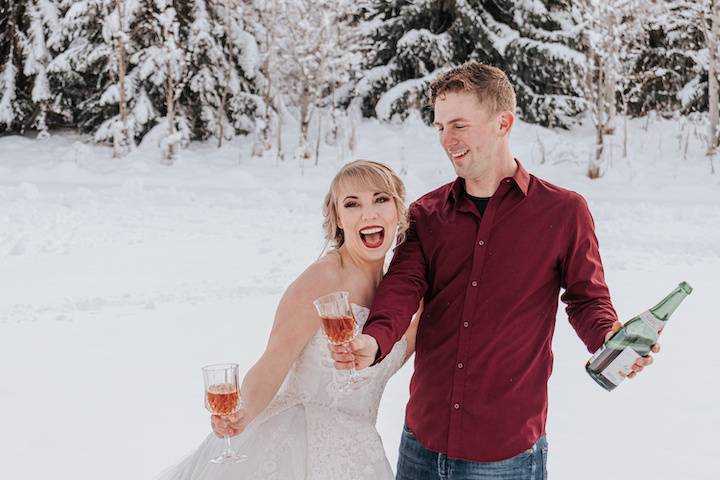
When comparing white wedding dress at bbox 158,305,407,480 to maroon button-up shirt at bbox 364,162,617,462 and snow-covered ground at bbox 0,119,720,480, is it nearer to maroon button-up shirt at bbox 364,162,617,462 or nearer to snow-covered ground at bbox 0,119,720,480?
maroon button-up shirt at bbox 364,162,617,462

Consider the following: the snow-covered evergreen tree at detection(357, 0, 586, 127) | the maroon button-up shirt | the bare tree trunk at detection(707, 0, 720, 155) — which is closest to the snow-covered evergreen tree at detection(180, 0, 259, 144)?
the snow-covered evergreen tree at detection(357, 0, 586, 127)

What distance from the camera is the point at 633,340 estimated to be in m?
2.07

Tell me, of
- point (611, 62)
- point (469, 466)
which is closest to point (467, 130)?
point (469, 466)

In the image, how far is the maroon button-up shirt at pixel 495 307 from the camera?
87.4 inches

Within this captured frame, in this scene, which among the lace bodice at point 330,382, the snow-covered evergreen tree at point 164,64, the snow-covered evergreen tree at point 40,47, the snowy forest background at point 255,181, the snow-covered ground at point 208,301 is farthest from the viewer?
the snow-covered evergreen tree at point 40,47

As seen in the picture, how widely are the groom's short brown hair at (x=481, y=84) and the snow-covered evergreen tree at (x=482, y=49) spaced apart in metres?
15.2

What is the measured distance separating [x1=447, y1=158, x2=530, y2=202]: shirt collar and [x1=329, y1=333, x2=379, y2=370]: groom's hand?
562 millimetres

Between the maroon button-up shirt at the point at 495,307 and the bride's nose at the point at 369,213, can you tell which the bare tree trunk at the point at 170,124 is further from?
the maroon button-up shirt at the point at 495,307

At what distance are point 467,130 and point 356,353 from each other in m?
0.75

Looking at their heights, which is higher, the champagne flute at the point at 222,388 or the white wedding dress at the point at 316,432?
the champagne flute at the point at 222,388

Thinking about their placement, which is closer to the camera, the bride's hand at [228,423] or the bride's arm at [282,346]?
the bride's hand at [228,423]

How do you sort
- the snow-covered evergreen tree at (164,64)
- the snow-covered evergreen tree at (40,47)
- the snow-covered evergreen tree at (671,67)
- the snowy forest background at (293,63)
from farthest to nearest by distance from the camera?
the snow-covered evergreen tree at (40,47) < the snow-covered evergreen tree at (671,67) < the snowy forest background at (293,63) < the snow-covered evergreen tree at (164,64)

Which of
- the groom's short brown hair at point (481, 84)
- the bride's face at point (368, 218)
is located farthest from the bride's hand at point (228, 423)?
the groom's short brown hair at point (481, 84)

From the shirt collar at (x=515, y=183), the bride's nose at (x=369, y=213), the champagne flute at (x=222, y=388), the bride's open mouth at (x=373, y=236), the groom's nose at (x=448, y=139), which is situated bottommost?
the champagne flute at (x=222, y=388)
